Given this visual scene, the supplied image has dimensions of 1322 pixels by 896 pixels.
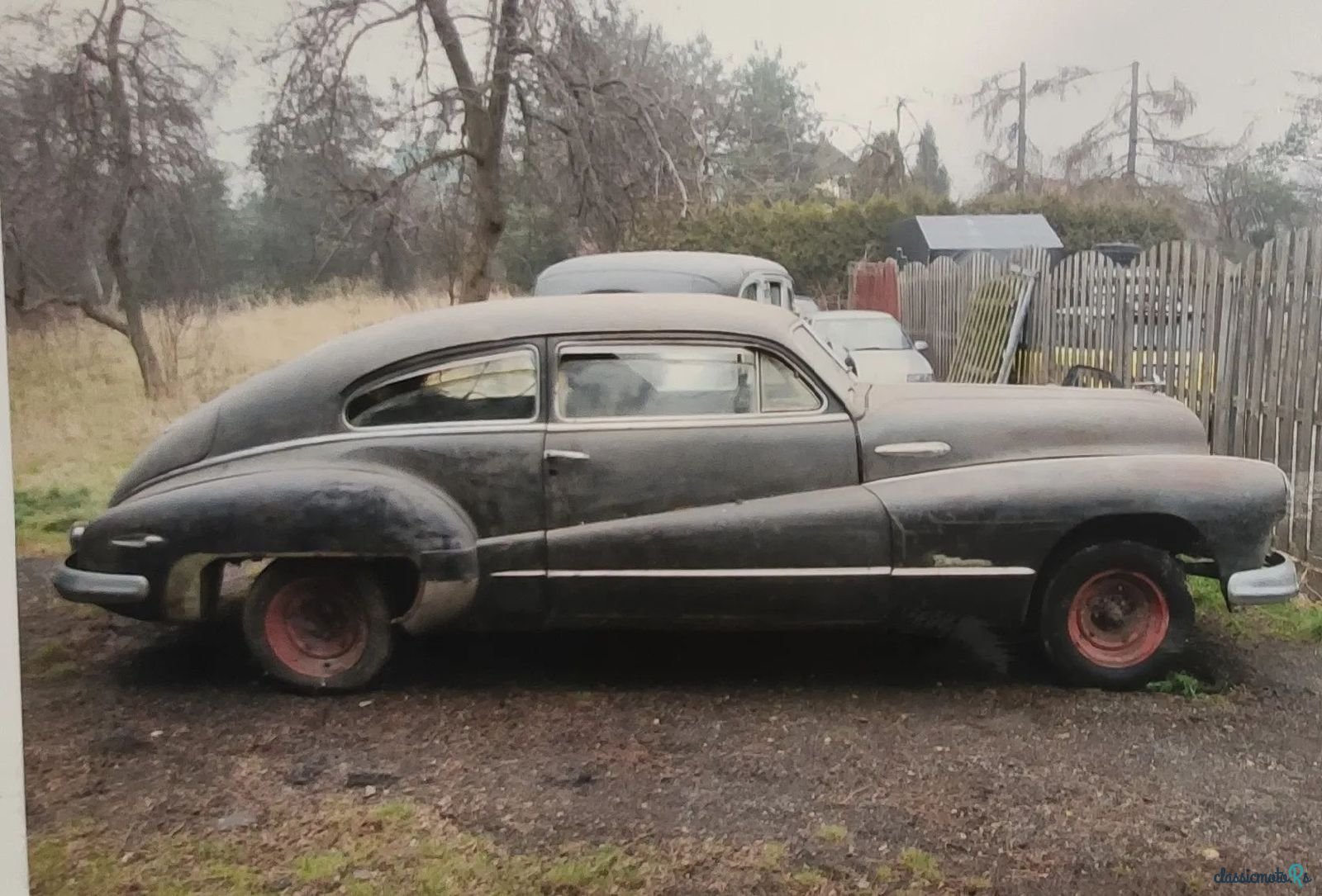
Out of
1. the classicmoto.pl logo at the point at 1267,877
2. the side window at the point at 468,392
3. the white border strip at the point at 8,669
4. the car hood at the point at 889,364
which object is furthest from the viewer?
the car hood at the point at 889,364

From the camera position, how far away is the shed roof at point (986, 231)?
248 centimetres

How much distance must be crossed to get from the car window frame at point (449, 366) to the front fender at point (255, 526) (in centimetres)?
14

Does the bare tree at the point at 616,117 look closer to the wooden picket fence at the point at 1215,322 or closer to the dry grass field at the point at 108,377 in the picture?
the dry grass field at the point at 108,377

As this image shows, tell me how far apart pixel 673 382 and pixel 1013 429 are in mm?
823

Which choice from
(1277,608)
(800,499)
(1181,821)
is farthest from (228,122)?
(1277,608)

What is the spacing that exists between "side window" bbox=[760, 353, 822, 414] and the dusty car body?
17cm

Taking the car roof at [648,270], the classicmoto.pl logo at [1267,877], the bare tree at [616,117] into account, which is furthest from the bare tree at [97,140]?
the classicmoto.pl logo at [1267,877]

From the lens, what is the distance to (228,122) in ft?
7.55

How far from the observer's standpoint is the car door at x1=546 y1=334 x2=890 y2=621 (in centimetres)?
240

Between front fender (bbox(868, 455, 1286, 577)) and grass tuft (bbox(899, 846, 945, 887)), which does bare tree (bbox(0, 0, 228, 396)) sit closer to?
front fender (bbox(868, 455, 1286, 577))

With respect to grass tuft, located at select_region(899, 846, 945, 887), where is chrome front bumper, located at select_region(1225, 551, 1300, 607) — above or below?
Answer: above

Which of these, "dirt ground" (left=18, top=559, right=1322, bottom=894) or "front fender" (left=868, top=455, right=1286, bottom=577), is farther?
"front fender" (left=868, top=455, right=1286, bottom=577)

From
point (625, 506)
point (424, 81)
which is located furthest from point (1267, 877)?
point (424, 81)

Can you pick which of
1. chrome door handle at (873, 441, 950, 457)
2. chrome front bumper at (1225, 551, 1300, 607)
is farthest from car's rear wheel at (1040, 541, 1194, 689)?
chrome door handle at (873, 441, 950, 457)
